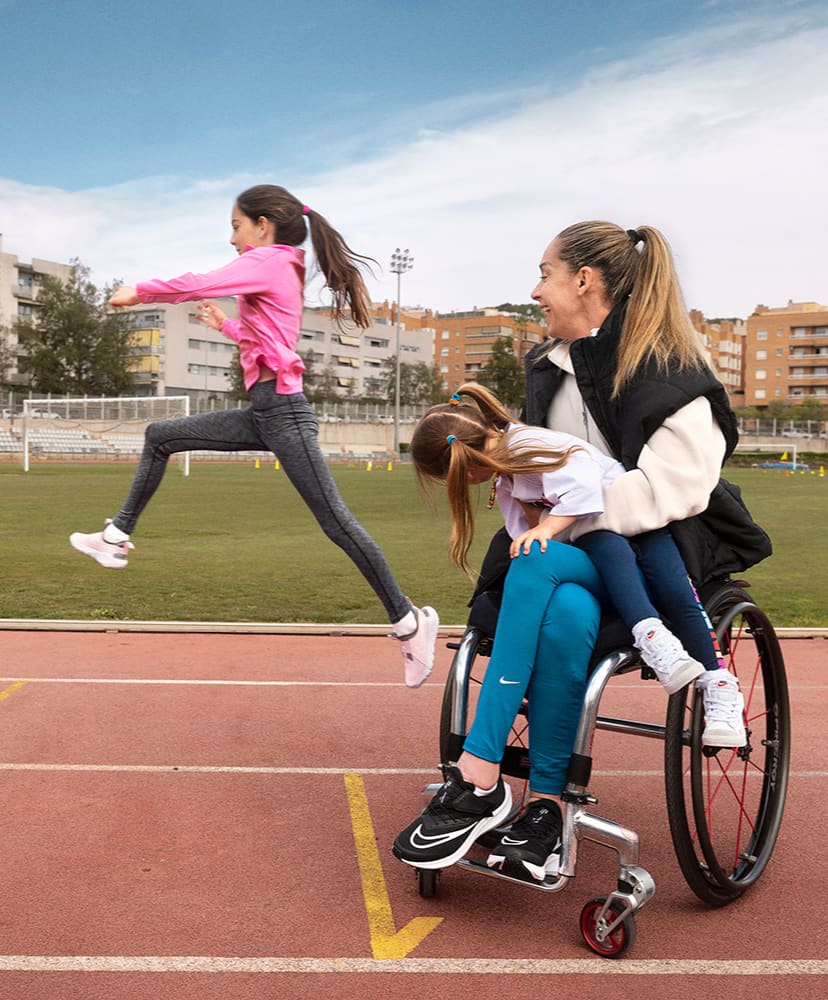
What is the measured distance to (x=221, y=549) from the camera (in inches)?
516

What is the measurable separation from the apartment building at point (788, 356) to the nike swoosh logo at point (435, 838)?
392ft

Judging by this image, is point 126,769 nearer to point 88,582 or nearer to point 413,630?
point 413,630

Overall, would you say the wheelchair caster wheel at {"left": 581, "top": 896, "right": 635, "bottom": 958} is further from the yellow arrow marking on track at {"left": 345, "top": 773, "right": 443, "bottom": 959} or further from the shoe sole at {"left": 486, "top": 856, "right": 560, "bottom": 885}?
the yellow arrow marking on track at {"left": 345, "top": 773, "right": 443, "bottom": 959}

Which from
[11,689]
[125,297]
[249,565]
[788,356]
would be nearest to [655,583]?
[125,297]

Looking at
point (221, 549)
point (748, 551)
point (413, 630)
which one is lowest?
point (221, 549)

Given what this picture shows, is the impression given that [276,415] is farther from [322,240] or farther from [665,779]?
[665,779]

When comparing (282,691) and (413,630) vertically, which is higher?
(413,630)

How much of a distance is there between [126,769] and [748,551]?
2391 millimetres

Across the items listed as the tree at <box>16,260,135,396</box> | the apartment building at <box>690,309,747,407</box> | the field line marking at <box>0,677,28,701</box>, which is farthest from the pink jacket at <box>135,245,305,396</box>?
the apartment building at <box>690,309,747,407</box>

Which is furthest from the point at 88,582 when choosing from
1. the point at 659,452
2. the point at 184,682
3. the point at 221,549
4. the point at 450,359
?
the point at 450,359

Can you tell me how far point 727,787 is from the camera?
4043 millimetres

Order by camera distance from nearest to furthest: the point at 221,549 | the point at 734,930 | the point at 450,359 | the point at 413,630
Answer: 1. the point at 734,930
2. the point at 413,630
3. the point at 221,549
4. the point at 450,359

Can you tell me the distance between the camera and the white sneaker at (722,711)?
2.72m

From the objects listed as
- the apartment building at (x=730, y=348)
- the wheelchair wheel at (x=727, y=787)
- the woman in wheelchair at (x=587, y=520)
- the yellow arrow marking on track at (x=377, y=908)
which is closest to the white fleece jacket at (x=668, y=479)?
the woman in wheelchair at (x=587, y=520)
